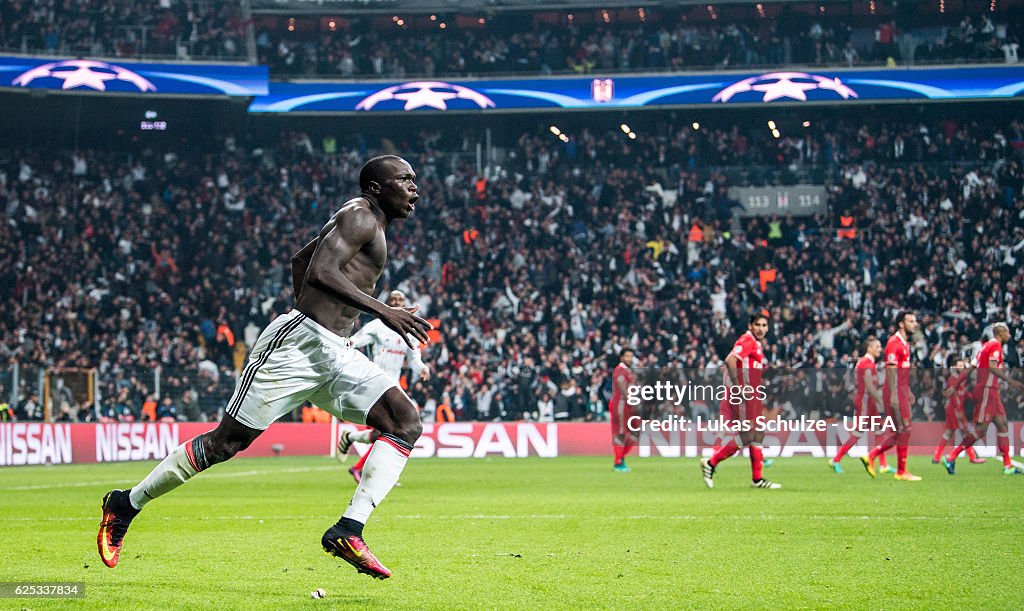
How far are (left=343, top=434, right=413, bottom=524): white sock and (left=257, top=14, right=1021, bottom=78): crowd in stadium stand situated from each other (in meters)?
34.8

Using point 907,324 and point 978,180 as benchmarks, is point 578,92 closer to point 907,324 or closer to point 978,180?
point 978,180

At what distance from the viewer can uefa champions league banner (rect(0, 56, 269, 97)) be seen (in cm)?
3475

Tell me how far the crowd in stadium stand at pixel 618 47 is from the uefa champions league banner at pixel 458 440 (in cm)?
1610

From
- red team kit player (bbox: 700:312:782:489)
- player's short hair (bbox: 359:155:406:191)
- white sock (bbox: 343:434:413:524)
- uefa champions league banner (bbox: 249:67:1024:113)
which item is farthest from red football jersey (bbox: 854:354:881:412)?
uefa champions league banner (bbox: 249:67:1024:113)

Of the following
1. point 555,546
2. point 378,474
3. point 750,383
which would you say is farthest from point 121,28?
point 378,474

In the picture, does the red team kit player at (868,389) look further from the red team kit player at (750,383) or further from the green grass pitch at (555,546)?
the red team kit player at (750,383)

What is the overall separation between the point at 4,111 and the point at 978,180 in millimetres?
28942

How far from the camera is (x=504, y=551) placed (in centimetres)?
921

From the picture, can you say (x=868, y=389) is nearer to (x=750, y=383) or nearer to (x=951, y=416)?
(x=951, y=416)

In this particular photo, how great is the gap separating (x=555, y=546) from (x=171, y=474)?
310 centimetres

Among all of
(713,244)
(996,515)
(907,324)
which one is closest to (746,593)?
(996,515)

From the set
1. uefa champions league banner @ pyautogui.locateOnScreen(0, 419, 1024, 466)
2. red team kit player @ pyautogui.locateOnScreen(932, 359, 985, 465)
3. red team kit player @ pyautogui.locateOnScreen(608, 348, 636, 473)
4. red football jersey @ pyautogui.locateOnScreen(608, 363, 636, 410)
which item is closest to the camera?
red team kit player @ pyautogui.locateOnScreen(932, 359, 985, 465)

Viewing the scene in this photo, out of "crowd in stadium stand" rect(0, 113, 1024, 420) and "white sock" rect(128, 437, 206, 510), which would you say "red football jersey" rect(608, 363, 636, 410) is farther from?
"white sock" rect(128, 437, 206, 510)

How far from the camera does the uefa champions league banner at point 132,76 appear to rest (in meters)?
34.8
